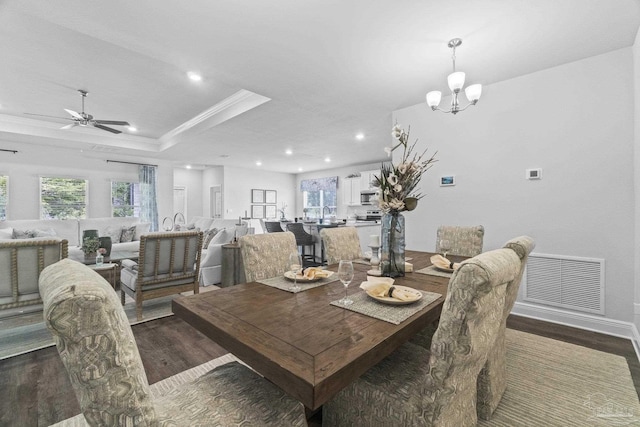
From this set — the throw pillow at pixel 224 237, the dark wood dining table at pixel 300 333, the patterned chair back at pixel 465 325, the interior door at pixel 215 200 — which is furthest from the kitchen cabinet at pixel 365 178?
the patterned chair back at pixel 465 325

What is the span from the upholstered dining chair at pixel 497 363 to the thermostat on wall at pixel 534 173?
1.83m

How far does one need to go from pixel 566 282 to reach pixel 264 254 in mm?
3003

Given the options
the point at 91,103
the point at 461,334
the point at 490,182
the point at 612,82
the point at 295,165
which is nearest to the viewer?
the point at 461,334

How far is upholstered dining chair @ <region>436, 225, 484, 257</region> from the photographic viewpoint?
8.46 feet

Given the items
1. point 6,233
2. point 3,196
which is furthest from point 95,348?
point 3,196

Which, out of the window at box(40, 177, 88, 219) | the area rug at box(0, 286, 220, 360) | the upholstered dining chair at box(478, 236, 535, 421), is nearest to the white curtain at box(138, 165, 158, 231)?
the window at box(40, 177, 88, 219)

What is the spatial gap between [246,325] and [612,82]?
12.2 feet

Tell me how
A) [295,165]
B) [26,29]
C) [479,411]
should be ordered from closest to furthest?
[479,411]
[26,29]
[295,165]

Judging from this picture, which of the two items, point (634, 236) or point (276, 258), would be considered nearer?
point (276, 258)

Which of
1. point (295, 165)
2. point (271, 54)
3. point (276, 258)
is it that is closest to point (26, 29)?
point (271, 54)

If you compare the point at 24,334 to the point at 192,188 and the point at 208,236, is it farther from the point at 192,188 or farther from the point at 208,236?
the point at 192,188

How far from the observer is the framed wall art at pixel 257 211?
9023 mm

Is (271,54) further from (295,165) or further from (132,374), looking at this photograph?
(295,165)

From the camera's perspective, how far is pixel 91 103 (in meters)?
4.01
